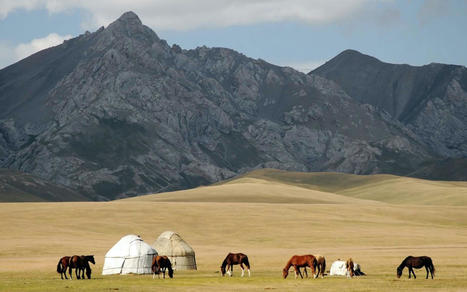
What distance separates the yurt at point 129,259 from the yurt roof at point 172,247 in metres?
4.32

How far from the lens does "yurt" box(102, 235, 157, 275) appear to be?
208 feet

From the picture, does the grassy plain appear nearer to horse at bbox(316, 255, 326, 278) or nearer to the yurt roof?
horse at bbox(316, 255, 326, 278)

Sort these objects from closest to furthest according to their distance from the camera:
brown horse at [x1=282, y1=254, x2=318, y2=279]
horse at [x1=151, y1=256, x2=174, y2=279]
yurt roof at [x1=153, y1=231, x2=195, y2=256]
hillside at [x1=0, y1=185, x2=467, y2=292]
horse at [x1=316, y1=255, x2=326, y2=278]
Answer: hillside at [x1=0, y1=185, x2=467, y2=292] < brown horse at [x1=282, y1=254, x2=318, y2=279] < horse at [x1=316, y1=255, x2=326, y2=278] < horse at [x1=151, y1=256, x2=174, y2=279] < yurt roof at [x1=153, y1=231, x2=195, y2=256]

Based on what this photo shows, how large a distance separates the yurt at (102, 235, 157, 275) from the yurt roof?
4.32m

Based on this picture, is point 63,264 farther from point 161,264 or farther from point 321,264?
point 321,264

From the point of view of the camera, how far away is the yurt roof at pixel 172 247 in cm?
6812

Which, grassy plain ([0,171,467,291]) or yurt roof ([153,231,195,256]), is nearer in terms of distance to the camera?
grassy plain ([0,171,467,291])

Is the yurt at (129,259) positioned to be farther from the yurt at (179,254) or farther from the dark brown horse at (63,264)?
the dark brown horse at (63,264)

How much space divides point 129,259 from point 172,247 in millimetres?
5858

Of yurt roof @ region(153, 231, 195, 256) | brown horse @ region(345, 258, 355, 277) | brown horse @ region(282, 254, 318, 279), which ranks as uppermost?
yurt roof @ region(153, 231, 195, 256)

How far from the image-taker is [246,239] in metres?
113

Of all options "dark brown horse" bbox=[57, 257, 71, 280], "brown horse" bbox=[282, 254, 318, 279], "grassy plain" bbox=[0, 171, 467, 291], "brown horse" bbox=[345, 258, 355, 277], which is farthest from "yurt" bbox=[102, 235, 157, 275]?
"brown horse" bbox=[345, 258, 355, 277]

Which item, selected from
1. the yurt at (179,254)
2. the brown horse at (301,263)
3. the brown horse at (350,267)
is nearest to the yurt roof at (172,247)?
the yurt at (179,254)

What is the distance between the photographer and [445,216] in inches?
6053
